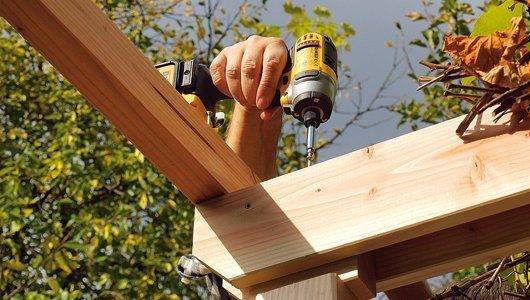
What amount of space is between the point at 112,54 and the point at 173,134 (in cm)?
14

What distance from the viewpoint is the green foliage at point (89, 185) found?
4.93 metres

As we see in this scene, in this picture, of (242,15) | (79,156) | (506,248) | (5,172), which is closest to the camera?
(506,248)

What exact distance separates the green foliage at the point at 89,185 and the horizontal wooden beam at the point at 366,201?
2.93 m

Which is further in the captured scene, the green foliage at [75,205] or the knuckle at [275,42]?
the green foliage at [75,205]

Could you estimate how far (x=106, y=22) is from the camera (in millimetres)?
1255

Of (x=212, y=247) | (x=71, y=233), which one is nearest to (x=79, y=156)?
(x=71, y=233)

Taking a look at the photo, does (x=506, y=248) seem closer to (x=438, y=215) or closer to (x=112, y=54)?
(x=438, y=215)

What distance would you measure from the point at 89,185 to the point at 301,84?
3.51 metres

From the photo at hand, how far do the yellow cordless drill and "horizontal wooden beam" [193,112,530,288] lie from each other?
0.44 m

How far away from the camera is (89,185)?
17.1ft

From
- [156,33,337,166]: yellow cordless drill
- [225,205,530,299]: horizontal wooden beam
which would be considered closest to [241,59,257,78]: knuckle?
[156,33,337,166]: yellow cordless drill

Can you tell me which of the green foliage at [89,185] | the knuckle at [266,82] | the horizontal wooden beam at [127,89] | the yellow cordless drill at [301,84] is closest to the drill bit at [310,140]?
the yellow cordless drill at [301,84]

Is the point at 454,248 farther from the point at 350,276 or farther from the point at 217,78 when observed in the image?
the point at 217,78

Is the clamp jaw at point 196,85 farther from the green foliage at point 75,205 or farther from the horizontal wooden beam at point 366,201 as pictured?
the green foliage at point 75,205
